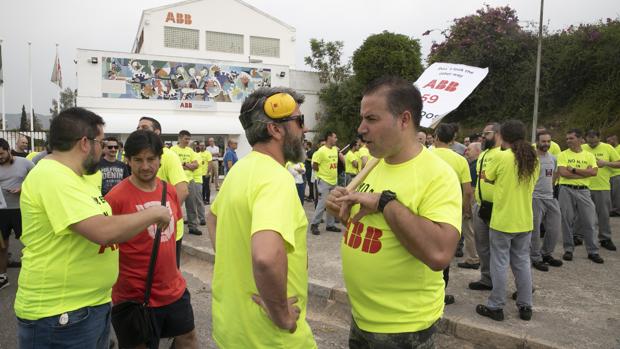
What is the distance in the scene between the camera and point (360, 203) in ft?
6.63

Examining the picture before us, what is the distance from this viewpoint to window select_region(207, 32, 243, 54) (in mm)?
34344

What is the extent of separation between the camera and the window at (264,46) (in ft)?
116

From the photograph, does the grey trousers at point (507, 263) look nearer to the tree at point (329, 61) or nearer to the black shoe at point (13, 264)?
the black shoe at point (13, 264)

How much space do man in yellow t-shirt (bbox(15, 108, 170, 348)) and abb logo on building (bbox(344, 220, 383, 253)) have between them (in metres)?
1.03

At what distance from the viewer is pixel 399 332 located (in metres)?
2.03

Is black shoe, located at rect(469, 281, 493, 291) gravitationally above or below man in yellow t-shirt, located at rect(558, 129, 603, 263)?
below

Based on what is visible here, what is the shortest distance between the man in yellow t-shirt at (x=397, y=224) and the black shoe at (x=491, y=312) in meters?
2.50

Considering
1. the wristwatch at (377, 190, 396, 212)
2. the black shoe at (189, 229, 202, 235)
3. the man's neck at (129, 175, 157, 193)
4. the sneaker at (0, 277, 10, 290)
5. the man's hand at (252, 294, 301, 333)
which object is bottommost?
the sneaker at (0, 277, 10, 290)

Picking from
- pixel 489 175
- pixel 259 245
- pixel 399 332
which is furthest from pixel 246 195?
pixel 489 175

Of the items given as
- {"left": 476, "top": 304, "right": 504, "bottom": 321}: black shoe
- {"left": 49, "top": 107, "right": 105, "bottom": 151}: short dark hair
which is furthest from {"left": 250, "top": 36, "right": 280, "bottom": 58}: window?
{"left": 49, "top": 107, "right": 105, "bottom": 151}: short dark hair

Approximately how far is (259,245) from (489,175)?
3.85m

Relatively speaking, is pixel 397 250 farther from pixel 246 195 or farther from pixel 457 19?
pixel 457 19

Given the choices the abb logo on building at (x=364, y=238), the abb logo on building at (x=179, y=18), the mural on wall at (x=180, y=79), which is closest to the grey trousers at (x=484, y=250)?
the abb logo on building at (x=364, y=238)

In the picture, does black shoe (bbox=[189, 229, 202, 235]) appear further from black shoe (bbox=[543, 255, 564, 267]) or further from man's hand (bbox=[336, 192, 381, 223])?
man's hand (bbox=[336, 192, 381, 223])
